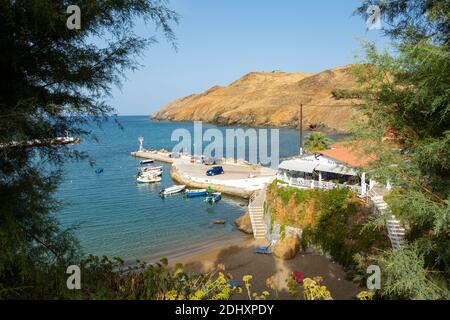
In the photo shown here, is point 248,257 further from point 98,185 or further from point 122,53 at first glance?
→ point 98,185

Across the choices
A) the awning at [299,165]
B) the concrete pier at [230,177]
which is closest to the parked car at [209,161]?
the concrete pier at [230,177]

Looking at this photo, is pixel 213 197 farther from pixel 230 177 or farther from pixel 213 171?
pixel 213 171

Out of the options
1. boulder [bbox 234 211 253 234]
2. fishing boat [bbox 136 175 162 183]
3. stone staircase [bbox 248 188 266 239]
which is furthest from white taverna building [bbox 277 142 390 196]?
fishing boat [bbox 136 175 162 183]

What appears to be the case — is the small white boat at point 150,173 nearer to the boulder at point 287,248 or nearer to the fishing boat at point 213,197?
the fishing boat at point 213,197

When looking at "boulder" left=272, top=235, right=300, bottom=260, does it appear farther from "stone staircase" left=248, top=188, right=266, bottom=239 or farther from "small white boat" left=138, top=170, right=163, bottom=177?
"small white boat" left=138, top=170, right=163, bottom=177

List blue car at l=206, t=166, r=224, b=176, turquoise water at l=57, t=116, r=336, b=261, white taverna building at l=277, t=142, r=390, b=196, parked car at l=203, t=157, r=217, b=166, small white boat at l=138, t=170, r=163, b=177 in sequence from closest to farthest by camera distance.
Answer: white taverna building at l=277, t=142, r=390, b=196, turquoise water at l=57, t=116, r=336, b=261, blue car at l=206, t=166, r=224, b=176, small white boat at l=138, t=170, r=163, b=177, parked car at l=203, t=157, r=217, b=166

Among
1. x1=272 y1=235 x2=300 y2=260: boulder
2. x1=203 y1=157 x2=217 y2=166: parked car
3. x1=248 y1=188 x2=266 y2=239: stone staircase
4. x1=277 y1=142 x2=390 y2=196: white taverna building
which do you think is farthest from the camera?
x1=203 y1=157 x2=217 y2=166: parked car

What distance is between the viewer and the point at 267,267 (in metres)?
17.3

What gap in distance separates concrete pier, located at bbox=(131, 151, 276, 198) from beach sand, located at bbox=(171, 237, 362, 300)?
43.7 ft

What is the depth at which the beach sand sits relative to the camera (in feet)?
46.4

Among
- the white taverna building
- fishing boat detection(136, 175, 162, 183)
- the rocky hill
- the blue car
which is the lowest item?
fishing boat detection(136, 175, 162, 183)

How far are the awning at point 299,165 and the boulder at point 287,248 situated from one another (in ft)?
14.3

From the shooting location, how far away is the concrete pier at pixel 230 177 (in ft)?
114
